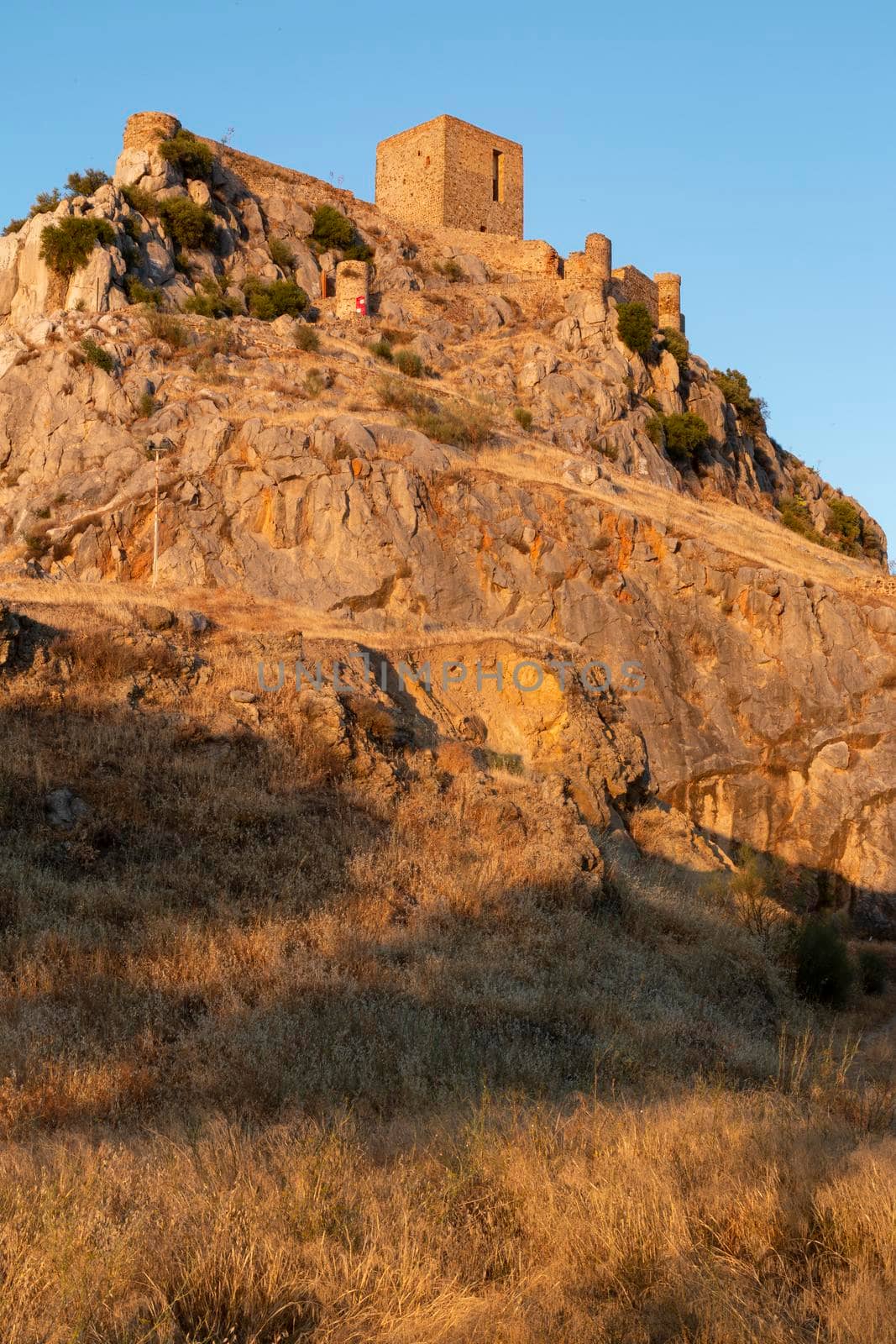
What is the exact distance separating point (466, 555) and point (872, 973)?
11705mm

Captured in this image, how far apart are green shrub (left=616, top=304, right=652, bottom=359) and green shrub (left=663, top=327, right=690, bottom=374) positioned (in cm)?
203

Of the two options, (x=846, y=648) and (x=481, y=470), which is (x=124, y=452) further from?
(x=846, y=648)

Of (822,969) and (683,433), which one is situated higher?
(683,433)

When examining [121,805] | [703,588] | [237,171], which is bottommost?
[121,805]

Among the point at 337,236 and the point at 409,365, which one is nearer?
the point at 409,365

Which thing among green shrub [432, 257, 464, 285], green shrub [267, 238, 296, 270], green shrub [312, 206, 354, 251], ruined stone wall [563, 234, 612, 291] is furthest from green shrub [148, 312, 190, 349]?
ruined stone wall [563, 234, 612, 291]

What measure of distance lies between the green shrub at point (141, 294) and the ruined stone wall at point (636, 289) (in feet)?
68.9

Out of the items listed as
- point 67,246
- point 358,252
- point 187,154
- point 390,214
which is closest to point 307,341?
point 67,246

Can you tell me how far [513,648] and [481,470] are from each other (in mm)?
7805

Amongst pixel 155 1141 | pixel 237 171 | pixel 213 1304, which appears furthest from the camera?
pixel 237 171

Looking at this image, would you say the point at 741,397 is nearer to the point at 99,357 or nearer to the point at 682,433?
the point at 682,433

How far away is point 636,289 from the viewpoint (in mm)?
45781

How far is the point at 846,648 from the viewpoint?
2252 cm

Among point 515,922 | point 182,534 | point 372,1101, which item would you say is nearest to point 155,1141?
point 372,1101
